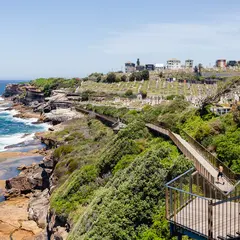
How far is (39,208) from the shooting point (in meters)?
26.9

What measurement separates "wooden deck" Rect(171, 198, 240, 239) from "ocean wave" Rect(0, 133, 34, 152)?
5178 centimetres

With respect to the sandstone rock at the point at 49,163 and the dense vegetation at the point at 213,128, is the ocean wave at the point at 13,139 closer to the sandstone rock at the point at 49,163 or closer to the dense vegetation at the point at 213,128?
the sandstone rock at the point at 49,163

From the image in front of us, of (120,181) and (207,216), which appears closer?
(207,216)

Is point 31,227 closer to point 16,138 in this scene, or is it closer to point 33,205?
point 33,205

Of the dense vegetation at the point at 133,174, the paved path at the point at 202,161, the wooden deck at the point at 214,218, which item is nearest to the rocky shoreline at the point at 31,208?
the dense vegetation at the point at 133,174

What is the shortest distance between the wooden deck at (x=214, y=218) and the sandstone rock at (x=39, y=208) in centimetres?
1794

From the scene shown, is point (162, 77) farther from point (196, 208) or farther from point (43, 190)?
point (196, 208)

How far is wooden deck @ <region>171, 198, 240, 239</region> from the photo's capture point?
7473mm

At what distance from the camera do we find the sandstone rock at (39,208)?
25128 mm

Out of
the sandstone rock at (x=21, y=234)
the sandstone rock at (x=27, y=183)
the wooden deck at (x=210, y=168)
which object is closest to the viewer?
the wooden deck at (x=210, y=168)

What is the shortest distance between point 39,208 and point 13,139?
39028 mm

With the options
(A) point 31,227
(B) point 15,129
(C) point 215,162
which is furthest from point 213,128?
(B) point 15,129

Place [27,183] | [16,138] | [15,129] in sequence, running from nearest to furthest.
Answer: [27,183]
[16,138]
[15,129]

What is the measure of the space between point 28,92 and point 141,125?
99.2 m
